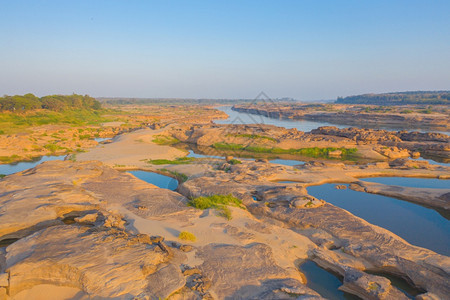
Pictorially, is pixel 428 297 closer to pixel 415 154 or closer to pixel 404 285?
pixel 404 285

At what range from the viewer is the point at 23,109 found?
6225 cm

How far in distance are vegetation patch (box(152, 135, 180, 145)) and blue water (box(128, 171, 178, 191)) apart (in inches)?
762

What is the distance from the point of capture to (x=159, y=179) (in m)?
25.2

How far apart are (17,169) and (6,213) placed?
17990 mm

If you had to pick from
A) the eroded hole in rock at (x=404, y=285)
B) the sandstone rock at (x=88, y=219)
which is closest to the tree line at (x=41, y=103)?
the sandstone rock at (x=88, y=219)

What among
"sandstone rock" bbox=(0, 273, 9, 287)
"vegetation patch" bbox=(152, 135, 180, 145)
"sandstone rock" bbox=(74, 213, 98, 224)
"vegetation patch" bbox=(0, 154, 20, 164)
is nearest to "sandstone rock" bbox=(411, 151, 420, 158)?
"vegetation patch" bbox=(152, 135, 180, 145)

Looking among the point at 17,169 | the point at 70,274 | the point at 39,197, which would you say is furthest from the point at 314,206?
the point at 17,169

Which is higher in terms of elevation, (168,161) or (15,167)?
(168,161)

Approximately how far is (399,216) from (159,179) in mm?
19232

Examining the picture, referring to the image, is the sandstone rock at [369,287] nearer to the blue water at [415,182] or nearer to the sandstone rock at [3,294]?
the sandstone rock at [3,294]

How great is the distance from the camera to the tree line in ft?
197

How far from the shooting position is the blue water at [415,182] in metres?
23.8

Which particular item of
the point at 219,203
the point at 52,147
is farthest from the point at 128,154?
the point at 219,203

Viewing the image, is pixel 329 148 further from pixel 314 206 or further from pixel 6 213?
pixel 6 213
